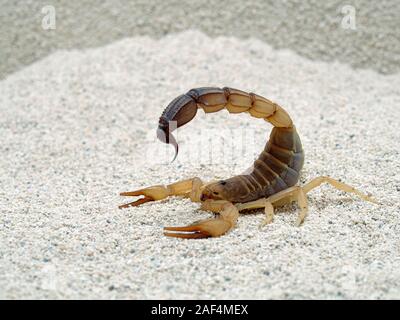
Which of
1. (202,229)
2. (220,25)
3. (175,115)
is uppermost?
(220,25)

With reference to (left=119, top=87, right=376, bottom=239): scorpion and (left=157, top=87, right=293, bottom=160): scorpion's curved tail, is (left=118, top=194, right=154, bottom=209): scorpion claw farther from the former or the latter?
(left=157, top=87, right=293, bottom=160): scorpion's curved tail

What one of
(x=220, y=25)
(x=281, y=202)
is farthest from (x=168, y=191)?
(x=220, y=25)

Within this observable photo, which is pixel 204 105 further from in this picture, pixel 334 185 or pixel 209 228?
pixel 334 185

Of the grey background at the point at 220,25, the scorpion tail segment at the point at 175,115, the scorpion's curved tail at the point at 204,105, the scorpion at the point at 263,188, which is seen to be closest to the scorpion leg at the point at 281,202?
the scorpion at the point at 263,188

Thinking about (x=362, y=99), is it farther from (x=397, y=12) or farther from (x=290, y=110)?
(x=397, y=12)

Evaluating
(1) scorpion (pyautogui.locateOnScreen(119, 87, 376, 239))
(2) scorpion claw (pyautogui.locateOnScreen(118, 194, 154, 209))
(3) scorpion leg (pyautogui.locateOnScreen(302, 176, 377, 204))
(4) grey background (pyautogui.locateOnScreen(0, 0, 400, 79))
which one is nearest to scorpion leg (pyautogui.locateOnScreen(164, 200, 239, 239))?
(1) scorpion (pyautogui.locateOnScreen(119, 87, 376, 239))

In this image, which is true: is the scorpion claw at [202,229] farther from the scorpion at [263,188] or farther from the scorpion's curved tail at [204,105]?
the scorpion's curved tail at [204,105]
